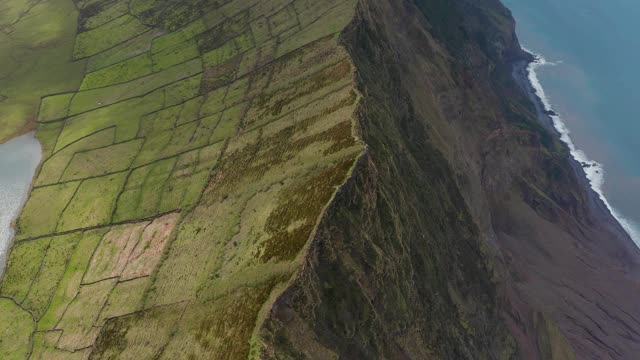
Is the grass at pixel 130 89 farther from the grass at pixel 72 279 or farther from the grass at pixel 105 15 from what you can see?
the grass at pixel 72 279

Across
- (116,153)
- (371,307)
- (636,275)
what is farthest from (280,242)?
(636,275)

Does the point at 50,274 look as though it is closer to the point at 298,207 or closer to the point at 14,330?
the point at 14,330

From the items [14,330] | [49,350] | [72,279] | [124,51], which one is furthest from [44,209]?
[124,51]

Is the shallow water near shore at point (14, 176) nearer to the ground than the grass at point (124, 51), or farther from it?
nearer to the ground

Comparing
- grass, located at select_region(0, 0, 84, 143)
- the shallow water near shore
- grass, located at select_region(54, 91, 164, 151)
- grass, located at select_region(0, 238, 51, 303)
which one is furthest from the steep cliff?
grass, located at select_region(0, 0, 84, 143)

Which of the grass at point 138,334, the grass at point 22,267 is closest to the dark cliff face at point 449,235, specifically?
the grass at point 138,334
